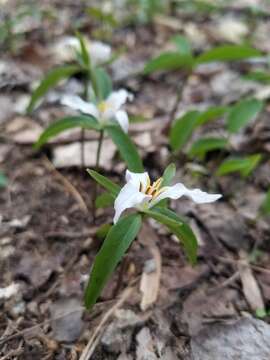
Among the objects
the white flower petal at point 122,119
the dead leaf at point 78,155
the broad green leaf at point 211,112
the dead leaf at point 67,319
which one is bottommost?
the dead leaf at point 67,319

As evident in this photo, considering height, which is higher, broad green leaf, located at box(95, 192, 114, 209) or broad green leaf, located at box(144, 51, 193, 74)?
broad green leaf, located at box(144, 51, 193, 74)

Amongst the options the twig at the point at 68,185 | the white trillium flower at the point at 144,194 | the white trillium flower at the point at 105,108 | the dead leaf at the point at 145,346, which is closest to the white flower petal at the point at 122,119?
the white trillium flower at the point at 105,108

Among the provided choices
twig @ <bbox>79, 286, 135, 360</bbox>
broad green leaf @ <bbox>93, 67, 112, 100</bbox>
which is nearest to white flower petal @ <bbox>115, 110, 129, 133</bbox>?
broad green leaf @ <bbox>93, 67, 112, 100</bbox>

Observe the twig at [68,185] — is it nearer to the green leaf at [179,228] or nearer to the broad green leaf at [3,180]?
the broad green leaf at [3,180]

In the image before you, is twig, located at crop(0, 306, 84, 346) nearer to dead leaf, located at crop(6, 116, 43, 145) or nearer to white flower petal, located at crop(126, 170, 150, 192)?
white flower petal, located at crop(126, 170, 150, 192)

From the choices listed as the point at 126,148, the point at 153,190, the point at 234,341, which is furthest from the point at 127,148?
the point at 234,341
